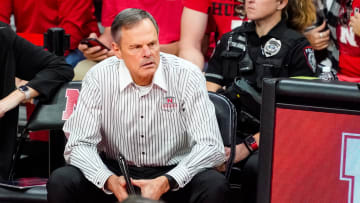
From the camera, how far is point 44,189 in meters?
2.77

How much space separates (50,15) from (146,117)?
5.79ft

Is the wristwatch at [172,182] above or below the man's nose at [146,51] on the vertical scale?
below

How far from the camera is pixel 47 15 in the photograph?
13.5 ft

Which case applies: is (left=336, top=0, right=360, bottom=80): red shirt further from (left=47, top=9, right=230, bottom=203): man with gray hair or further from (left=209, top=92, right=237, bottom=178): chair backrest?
(left=47, top=9, right=230, bottom=203): man with gray hair

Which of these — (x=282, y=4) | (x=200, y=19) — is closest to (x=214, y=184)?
(x=282, y=4)

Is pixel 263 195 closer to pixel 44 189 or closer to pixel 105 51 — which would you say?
pixel 44 189

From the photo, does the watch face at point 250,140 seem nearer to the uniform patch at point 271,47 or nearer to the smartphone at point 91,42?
the uniform patch at point 271,47

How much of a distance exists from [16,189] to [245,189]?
1.05 m

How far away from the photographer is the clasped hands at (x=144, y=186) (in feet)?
7.89

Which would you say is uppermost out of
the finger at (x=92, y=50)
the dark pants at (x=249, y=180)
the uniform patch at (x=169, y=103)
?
the finger at (x=92, y=50)

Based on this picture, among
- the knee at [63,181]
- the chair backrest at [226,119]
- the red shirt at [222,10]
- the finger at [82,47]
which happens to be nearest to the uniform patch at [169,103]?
the chair backrest at [226,119]

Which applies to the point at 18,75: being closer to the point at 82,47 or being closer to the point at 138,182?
the point at 82,47

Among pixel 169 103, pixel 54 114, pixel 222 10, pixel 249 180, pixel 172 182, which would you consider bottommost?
pixel 249 180

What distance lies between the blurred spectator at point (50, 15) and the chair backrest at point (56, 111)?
98 cm
